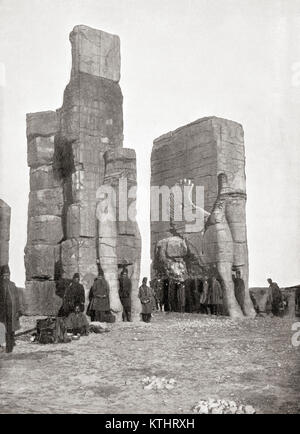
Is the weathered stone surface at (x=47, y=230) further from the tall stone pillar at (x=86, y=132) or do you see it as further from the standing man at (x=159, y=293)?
the standing man at (x=159, y=293)

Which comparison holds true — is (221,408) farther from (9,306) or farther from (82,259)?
(82,259)

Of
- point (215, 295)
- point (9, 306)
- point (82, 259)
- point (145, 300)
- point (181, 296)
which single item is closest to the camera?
point (9, 306)

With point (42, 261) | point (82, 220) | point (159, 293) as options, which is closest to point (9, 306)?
point (82, 220)

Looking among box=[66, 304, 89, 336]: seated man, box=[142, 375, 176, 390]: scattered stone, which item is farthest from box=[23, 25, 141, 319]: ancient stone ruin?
box=[142, 375, 176, 390]: scattered stone

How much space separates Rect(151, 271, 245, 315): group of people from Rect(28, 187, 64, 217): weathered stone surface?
4354 millimetres

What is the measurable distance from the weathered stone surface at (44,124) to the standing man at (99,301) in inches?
177

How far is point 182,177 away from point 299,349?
9.00 m

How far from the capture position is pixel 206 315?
14047 mm

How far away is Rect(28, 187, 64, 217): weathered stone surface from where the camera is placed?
537 inches

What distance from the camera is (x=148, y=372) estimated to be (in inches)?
259

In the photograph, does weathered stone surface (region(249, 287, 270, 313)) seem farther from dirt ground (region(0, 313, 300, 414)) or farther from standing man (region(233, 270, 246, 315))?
dirt ground (region(0, 313, 300, 414))

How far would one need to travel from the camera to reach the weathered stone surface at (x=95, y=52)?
13016 millimetres

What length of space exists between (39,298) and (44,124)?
178 inches
